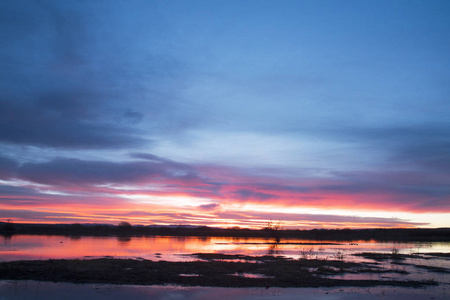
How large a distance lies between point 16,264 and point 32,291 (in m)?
9.84

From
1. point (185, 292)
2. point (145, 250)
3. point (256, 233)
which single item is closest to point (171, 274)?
point (185, 292)

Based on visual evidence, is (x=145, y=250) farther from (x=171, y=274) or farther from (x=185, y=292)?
(x=185, y=292)

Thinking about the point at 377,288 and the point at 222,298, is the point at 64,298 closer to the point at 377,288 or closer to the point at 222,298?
the point at 222,298

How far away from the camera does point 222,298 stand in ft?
55.6

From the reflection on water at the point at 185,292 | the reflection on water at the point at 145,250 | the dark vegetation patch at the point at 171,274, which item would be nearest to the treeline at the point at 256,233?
the reflection on water at the point at 145,250

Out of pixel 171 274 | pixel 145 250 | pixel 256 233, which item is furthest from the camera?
pixel 256 233

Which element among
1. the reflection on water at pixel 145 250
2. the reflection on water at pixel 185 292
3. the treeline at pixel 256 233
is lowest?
the treeline at pixel 256 233

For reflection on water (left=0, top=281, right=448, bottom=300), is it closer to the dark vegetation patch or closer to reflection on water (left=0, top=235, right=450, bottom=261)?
the dark vegetation patch

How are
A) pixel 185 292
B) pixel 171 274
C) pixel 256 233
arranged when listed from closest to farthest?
pixel 185 292, pixel 171 274, pixel 256 233

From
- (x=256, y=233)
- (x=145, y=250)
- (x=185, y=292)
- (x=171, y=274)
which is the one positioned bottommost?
(x=256, y=233)

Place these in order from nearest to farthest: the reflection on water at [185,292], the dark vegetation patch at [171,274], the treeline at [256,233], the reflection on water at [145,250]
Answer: the reflection on water at [185,292] → the dark vegetation patch at [171,274] → the reflection on water at [145,250] → the treeline at [256,233]

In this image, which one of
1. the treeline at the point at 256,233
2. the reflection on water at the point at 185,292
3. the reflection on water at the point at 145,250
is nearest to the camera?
the reflection on water at the point at 185,292

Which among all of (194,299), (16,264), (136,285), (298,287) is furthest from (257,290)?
(16,264)

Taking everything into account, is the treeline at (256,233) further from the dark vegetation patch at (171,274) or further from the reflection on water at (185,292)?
the reflection on water at (185,292)
